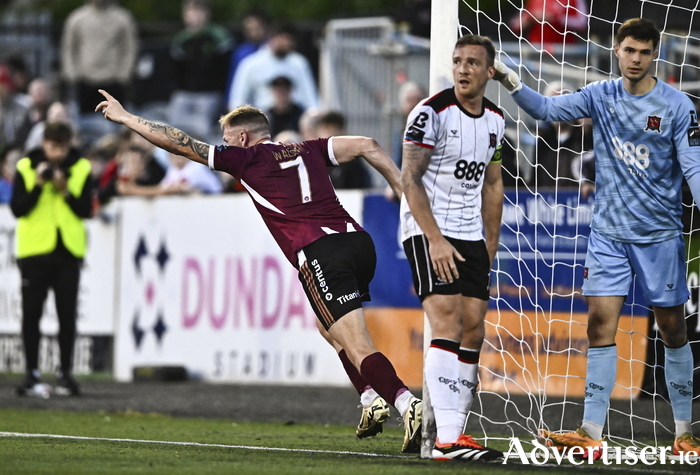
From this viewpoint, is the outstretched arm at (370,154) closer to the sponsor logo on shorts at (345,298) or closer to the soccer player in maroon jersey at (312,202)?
the soccer player in maroon jersey at (312,202)

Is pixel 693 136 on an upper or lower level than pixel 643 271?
upper

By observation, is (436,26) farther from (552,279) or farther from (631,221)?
(552,279)

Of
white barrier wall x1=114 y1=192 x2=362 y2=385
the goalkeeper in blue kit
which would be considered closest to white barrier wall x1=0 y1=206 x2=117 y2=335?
white barrier wall x1=114 y1=192 x2=362 y2=385

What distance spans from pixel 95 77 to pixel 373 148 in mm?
11756

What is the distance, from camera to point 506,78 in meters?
7.35

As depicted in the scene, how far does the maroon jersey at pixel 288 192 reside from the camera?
754 cm

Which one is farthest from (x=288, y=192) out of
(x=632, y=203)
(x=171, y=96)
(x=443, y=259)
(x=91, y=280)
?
(x=171, y=96)

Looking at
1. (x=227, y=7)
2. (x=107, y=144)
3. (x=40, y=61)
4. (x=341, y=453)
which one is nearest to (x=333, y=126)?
(x=107, y=144)

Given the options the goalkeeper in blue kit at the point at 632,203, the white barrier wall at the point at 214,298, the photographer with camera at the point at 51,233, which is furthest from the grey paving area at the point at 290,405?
the goalkeeper in blue kit at the point at 632,203

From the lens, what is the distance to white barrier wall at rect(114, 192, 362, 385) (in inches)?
511

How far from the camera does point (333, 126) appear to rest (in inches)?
506

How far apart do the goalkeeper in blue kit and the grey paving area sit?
1367mm

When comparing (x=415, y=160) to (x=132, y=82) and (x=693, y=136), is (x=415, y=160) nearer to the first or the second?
(x=693, y=136)
